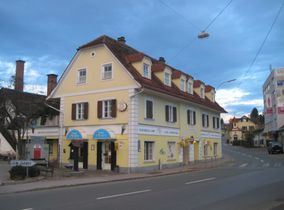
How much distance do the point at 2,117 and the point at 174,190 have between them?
66.9 ft

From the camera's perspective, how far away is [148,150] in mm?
29828

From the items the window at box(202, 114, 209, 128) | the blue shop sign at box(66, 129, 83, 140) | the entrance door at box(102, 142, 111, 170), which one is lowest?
the entrance door at box(102, 142, 111, 170)

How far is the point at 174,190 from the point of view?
1555 centimetres

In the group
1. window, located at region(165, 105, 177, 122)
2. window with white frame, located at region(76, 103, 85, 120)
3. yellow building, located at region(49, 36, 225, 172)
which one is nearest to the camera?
yellow building, located at region(49, 36, 225, 172)

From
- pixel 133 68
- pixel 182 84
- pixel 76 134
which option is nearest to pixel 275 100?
pixel 182 84

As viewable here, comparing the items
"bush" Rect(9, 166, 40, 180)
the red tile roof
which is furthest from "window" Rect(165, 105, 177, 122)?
"bush" Rect(9, 166, 40, 180)

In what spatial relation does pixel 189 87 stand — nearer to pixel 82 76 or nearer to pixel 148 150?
pixel 148 150

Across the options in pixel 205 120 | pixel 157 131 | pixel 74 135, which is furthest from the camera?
pixel 205 120

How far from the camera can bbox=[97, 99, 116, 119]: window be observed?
29.1m

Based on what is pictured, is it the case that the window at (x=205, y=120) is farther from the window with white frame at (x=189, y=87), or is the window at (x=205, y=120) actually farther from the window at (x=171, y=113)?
the window at (x=171, y=113)

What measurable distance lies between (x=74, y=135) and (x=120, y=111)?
441 centimetres

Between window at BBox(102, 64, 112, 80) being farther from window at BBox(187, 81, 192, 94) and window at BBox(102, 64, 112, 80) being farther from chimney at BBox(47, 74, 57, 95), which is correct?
chimney at BBox(47, 74, 57, 95)

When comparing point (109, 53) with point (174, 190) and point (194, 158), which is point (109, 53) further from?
point (174, 190)

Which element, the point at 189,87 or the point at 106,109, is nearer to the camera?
the point at 106,109
